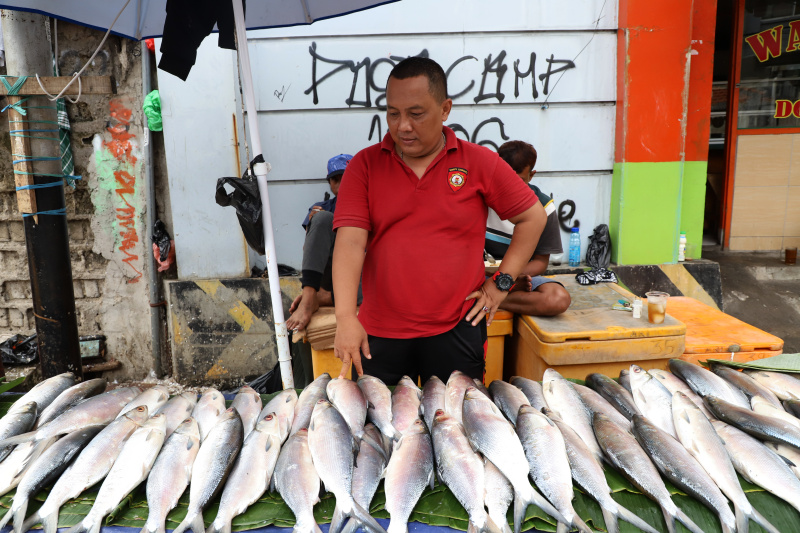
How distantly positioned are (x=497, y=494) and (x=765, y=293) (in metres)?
5.34

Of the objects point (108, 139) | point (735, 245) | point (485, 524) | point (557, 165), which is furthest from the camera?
point (735, 245)

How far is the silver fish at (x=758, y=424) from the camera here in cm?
179

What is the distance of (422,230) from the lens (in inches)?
90.1

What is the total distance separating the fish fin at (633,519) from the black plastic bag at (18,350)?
5219 millimetres

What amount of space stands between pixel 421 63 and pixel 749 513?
1873 millimetres

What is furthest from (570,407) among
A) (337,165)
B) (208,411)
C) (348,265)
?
(337,165)

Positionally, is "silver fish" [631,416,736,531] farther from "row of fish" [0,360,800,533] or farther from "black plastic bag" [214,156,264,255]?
"black plastic bag" [214,156,264,255]

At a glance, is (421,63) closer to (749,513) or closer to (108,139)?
(749,513)

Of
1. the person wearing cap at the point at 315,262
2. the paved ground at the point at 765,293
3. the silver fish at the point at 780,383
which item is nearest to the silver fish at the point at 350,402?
the person wearing cap at the point at 315,262

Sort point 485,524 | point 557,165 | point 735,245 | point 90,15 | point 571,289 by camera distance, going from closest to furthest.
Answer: point 485,524, point 90,15, point 571,289, point 557,165, point 735,245

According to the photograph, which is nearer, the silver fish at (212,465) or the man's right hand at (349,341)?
the silver fish at (212,465)

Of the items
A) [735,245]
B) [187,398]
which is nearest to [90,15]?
[187,398]

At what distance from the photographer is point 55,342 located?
3064mm

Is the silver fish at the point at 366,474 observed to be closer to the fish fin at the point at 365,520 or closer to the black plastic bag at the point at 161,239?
the fish fin at the point at 365,520
